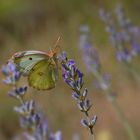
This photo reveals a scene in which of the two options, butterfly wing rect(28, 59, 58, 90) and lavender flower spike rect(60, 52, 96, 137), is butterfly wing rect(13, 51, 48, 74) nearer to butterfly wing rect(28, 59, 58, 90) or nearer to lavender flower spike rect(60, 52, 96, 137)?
butterfly wing rect(28, 59, 58, 90)

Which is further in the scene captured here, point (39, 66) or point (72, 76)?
point (39, 66)

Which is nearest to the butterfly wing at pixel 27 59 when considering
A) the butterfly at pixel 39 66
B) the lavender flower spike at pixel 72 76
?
the butterfly at pixel 39 66

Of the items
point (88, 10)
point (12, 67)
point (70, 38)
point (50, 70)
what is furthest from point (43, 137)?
point (88, 10)

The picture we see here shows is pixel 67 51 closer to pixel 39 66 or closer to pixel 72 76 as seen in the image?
pixel 39 66

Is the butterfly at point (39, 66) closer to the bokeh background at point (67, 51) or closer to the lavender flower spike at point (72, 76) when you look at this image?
the lavender flower spike at point (72, 76)

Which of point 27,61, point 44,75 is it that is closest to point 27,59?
point 27,61

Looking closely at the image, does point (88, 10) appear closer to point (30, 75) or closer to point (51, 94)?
point (51, 94)

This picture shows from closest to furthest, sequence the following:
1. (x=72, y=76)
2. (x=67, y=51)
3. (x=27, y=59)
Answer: (x=72, y=76) < (x=27, y=59) < (x=67, y=51)
